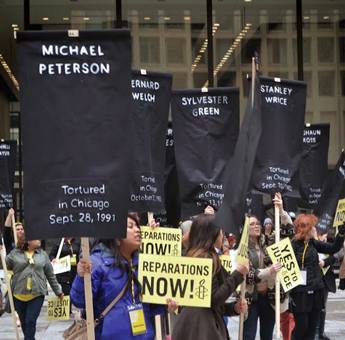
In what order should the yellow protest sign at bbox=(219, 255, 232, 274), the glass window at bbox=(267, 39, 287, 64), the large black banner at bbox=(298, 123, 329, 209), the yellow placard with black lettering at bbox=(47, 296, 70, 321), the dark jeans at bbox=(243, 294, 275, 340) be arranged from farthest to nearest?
1. the glass window at bbox=(267, 39, 287, 64)
2. the large black banner at bbox=(298, 123, 329, 209)
3. the yellow placard with black lettering at bbox=(47, 296, 70, 321)
4. the dark jeans at bbox=(243, 294, 275, 340)
5. the yellow protest sign at bbox=(219, 255, 232, 274)

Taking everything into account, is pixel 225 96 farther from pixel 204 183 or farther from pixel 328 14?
pixel 328 14

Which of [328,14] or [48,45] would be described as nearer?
[48,45]

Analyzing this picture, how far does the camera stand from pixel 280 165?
32.9ft

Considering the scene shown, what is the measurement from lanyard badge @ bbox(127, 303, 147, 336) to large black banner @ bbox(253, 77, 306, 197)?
3582 millimetres

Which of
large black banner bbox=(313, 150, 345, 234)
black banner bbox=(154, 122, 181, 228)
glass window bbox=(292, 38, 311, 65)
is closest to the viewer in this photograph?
black banner bbox=(154, 122, 181, 228)

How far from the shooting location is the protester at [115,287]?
21.2 ft

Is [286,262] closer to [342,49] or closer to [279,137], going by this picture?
[279,137]

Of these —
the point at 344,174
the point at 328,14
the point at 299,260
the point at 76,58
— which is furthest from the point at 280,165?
the point at 328,14

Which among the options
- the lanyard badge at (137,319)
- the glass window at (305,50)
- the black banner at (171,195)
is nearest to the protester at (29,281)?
the black banner at (171,195)

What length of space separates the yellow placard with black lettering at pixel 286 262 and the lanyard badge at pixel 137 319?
3.57m

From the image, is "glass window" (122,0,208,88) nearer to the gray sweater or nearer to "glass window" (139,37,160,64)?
"glass window" (139,37,160,64)

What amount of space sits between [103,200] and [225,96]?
4.73 m

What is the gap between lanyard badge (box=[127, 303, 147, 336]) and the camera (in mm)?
6461

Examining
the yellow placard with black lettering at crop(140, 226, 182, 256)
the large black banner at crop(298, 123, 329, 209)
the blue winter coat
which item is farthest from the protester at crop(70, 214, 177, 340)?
the large black banner at crop(298, 123, 329, 209)
